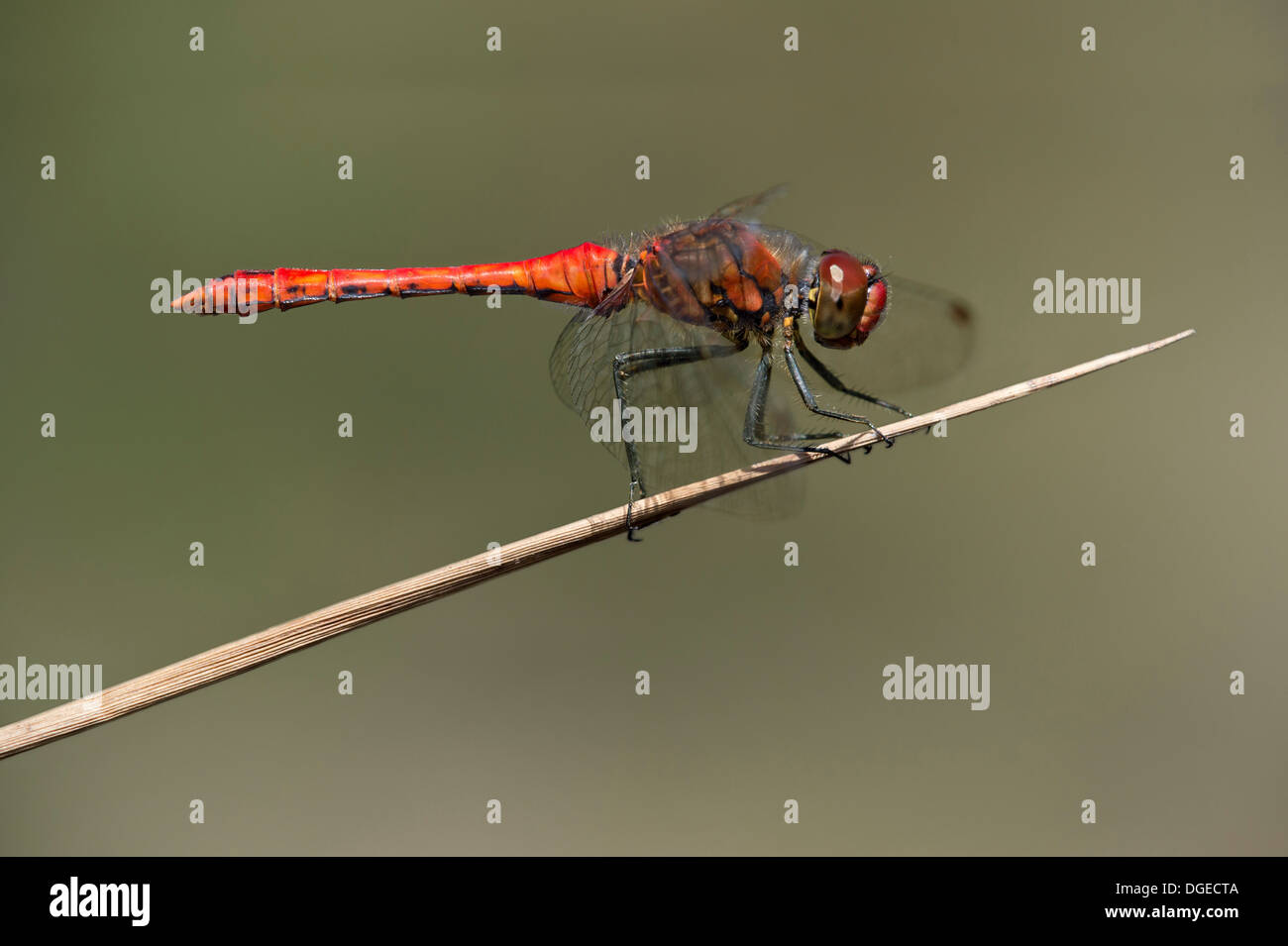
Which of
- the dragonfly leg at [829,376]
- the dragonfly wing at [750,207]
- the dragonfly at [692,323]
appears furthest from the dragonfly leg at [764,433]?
the dragonfly wing at [750,207]

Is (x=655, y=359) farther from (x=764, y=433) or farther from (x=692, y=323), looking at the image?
(x=764, y=433)

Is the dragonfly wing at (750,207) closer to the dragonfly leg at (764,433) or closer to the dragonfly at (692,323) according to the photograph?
the dragonfly at (692,323)

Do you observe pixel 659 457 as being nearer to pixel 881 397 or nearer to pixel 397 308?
pixel 881 397

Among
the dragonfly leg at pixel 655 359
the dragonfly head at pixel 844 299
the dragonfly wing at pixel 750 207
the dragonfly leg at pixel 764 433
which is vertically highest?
the dragonfly wing at pixel 750 207

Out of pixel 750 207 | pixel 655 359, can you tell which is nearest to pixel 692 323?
pixel 655 359

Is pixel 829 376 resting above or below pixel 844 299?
below

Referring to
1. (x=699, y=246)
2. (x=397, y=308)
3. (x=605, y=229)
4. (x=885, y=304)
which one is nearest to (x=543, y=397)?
(x=397, y=308)
